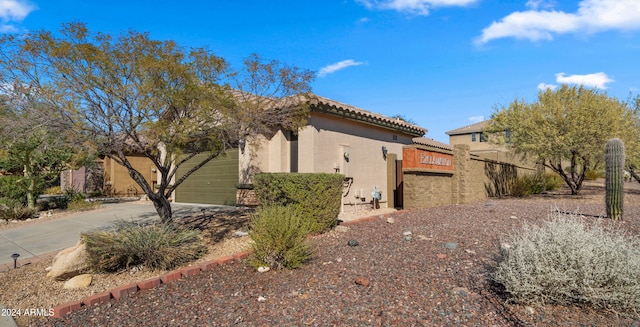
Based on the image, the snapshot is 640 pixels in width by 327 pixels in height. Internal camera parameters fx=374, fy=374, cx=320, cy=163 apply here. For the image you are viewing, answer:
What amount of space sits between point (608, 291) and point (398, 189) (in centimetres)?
938

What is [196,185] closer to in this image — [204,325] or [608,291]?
[204,325]

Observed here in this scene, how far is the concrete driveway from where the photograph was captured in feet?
24.4

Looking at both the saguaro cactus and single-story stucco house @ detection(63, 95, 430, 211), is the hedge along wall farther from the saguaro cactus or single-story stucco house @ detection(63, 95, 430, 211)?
the saguaro cactus

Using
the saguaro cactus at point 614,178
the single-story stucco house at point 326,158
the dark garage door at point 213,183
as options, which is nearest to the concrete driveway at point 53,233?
the dark garage door at point 213,183

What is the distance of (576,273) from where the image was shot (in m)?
3.94

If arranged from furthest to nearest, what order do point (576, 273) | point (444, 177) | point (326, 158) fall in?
point (444, 177) → point (326, 158) → point (576, 273)

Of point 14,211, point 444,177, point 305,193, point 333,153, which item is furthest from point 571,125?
point 14,211

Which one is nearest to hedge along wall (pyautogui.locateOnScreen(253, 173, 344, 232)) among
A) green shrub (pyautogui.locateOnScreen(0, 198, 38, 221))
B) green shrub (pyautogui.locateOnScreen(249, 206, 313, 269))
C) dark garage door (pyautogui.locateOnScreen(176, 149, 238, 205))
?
green shrub (pyautogui.locateOnScreen(249, 206, 313, 269))

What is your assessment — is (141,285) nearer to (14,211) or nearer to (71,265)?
(71,265)

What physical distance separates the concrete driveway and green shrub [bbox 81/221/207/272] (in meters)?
1.30

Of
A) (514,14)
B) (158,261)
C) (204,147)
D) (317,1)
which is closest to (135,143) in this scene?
(204,147)

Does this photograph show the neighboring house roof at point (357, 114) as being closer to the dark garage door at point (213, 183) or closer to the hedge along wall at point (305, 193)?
the hedge along wall at point (305, 193)

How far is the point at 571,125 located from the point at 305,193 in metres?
12.8

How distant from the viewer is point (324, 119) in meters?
11.2
